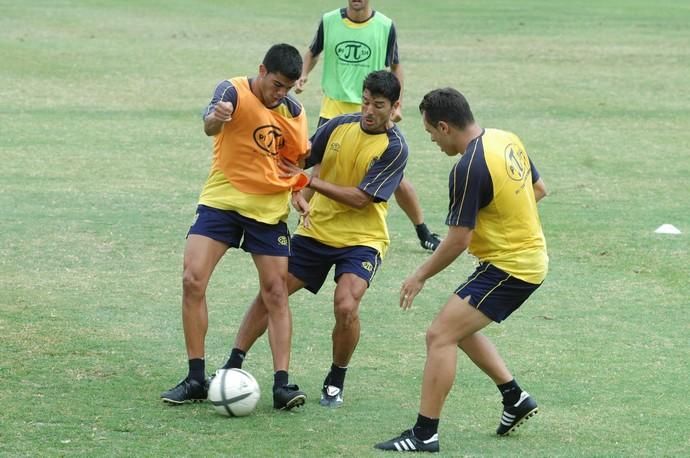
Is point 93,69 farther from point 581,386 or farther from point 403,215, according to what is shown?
point 581,386

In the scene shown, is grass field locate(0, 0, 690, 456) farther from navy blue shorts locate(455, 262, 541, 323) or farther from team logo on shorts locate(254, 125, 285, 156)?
team logo on shorts locate(254, 125, 285, 156)

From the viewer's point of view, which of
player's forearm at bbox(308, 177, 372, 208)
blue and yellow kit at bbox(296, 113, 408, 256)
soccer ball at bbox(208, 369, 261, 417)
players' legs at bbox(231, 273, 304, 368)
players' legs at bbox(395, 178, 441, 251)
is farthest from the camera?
players' legs at bbox(395, 178, 441, 251)

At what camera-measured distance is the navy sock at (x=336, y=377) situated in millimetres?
8344

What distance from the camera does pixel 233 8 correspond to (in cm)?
3459

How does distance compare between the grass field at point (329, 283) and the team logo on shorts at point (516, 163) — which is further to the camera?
the grass field at point (329, 283)

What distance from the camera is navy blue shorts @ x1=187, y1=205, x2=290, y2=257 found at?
8375 millimetres

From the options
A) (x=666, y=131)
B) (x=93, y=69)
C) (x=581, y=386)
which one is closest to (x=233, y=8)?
(x=93, y=69)

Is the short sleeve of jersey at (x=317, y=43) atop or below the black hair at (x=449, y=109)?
atop

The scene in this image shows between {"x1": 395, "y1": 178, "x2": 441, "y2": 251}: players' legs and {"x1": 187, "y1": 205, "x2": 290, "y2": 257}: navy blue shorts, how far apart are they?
4301 millimetres

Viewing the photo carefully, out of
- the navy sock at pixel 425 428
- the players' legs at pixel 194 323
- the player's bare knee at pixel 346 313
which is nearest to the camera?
the navy sock at pixel 425 428

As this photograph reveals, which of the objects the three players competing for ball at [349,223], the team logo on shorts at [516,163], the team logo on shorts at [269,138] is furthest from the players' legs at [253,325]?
the team logo on shorts at [516,163]

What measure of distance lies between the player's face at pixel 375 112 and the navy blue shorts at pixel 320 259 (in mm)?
799

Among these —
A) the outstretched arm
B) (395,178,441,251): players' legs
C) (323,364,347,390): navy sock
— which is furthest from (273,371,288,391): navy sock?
(395,178,441,251): players' legs

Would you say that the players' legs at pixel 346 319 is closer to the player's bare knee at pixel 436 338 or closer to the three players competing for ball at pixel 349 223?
the three players competing for ball at pixel 349 223
